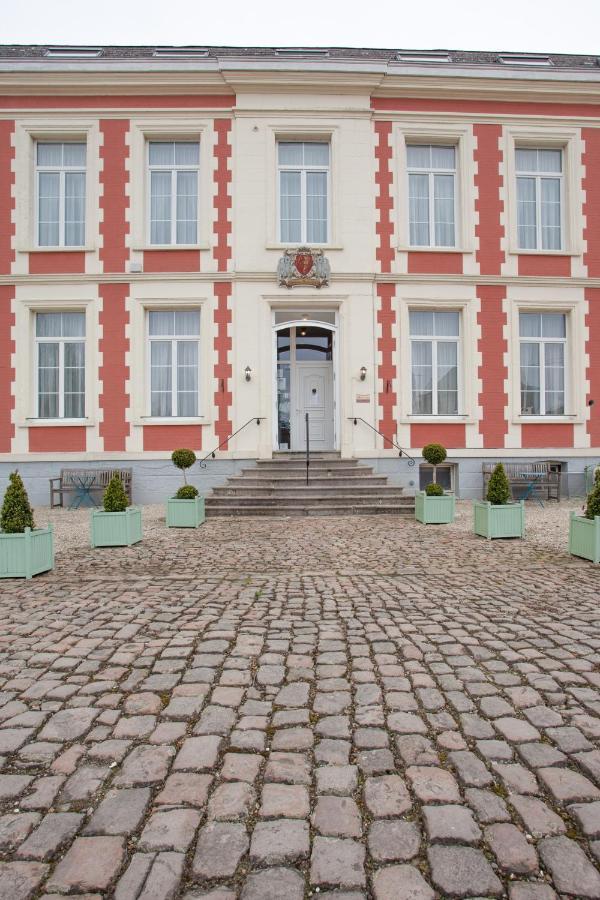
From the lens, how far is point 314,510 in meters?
10.0

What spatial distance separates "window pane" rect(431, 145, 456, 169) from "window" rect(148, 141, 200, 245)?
5648 millimetres

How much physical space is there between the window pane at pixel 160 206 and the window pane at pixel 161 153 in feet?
0.85

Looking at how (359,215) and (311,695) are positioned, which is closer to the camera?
(311,695)

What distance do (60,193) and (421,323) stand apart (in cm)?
905

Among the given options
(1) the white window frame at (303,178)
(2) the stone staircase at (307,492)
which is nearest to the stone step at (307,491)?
(2) the stone staircase at (307,492)

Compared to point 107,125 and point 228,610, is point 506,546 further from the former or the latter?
point 107,125

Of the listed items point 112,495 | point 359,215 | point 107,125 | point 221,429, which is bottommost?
point 112,495

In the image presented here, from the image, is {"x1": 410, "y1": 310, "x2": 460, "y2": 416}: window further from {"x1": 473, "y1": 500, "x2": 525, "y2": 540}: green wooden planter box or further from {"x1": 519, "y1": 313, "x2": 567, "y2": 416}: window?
{"x1": 473, "y1": 500, "x2": 525, "y2": 540}: green wooden planter box

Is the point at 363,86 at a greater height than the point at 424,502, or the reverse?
the point at 363,86

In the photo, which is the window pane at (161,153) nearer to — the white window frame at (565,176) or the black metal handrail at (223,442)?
the black metal handrail at (223,442)

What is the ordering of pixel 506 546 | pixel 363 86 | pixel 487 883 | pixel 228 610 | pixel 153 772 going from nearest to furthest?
pixel 487 883, pixel 153 772, pixel 228 610, pixel 506 546, pixel 363 86

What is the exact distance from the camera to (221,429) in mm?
12430

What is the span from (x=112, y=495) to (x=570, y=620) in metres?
5.71

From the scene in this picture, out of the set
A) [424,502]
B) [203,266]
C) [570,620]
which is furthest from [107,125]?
[570,620]
